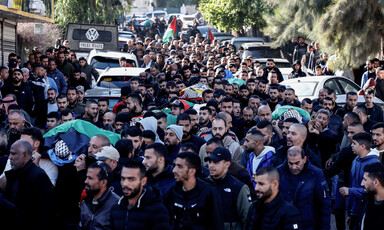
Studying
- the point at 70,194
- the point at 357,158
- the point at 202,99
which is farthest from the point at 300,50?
the point at 70,194

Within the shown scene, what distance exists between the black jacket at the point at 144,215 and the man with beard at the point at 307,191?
212 centimetres

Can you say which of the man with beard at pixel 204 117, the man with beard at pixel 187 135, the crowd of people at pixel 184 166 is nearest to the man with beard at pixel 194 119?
the crowd of people at pixel 184 166

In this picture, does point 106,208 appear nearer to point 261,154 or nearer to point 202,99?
point 261,154

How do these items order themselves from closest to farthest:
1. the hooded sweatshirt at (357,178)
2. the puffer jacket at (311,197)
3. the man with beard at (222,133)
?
the puffer jacket at (311,197), the hooded sweatshirt at (357,178), the man with beard at (222,133)

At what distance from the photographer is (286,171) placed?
7688 millimetres


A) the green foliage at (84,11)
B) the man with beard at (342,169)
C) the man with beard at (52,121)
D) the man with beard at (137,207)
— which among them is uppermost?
the green foliage at (84,11)

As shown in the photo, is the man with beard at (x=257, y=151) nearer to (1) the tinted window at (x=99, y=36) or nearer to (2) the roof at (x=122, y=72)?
(2) the roof at (x=122, y=72)

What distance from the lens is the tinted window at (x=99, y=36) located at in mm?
24625

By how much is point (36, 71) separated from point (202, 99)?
3.82 meters

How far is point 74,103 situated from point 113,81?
345 centimetres

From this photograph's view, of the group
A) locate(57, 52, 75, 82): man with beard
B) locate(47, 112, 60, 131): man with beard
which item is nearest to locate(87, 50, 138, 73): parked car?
locate(57, 52, 75, 82): man with beard

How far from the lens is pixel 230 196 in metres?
6.91

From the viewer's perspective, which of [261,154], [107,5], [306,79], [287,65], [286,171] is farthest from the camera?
[107,5]

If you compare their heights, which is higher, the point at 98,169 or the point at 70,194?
the point at 98,169
